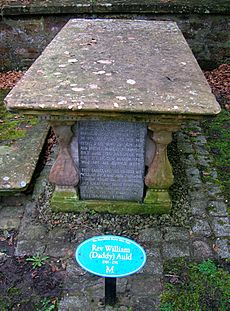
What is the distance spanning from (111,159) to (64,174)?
414 mm

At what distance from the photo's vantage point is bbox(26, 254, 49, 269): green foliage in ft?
9.80

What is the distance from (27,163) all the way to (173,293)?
1934 mm

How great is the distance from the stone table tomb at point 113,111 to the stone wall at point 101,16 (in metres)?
2.72

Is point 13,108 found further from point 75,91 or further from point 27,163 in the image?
point 27,163

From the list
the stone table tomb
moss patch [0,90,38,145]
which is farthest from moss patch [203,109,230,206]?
moss patch [0,90,38,145]

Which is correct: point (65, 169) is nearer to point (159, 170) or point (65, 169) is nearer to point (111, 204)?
point (111, 204)

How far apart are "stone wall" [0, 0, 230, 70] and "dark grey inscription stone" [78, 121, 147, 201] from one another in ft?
12.3

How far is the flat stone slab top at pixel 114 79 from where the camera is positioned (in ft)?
9.02

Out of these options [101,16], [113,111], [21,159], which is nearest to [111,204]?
[113,111]

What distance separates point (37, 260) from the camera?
302 cm

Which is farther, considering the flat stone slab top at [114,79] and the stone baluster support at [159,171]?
the stone baluster support at [159,171]

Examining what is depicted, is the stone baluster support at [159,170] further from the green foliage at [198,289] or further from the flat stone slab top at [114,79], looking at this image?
the green foliage at [198,289]

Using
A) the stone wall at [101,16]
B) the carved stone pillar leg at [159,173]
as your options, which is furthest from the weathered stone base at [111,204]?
the stone wall at [101,16]

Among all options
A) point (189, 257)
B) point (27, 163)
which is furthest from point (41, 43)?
point (189, 257)
